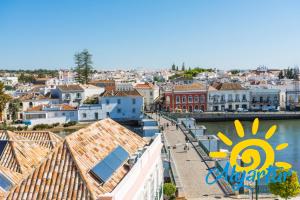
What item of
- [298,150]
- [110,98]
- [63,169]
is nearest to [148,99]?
[110,98]

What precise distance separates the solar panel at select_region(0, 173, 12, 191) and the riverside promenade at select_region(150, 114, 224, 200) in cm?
977

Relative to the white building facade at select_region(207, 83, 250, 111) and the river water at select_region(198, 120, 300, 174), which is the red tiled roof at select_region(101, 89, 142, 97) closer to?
the river water at select_region(198, 120, 300, 174)

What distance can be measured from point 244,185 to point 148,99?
158ft

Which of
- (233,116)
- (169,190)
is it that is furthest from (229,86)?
(169,190)

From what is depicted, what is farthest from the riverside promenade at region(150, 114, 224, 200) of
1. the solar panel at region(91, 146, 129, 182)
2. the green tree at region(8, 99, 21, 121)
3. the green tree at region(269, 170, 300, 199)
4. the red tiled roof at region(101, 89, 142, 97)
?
the green tree at region(8, 99, 21, 121)

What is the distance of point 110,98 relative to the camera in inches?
2169

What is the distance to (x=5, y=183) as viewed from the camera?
34.4 ft

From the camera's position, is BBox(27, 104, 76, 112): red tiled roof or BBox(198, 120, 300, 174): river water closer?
BBox(198, 120, 300, 174): river water

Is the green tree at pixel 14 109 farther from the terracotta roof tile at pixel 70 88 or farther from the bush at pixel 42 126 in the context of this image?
the terracotta roof tile at pixel 70 88

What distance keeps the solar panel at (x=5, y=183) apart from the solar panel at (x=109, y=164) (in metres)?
2.35

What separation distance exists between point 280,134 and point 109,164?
36.5m

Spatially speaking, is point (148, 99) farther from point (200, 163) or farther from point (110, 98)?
point (200, 163)

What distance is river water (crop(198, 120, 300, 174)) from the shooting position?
101 feet

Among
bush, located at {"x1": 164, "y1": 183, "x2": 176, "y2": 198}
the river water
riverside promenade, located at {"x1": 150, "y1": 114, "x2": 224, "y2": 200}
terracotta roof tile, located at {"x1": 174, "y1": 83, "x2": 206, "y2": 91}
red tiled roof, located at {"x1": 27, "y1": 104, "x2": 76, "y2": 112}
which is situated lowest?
the river water
